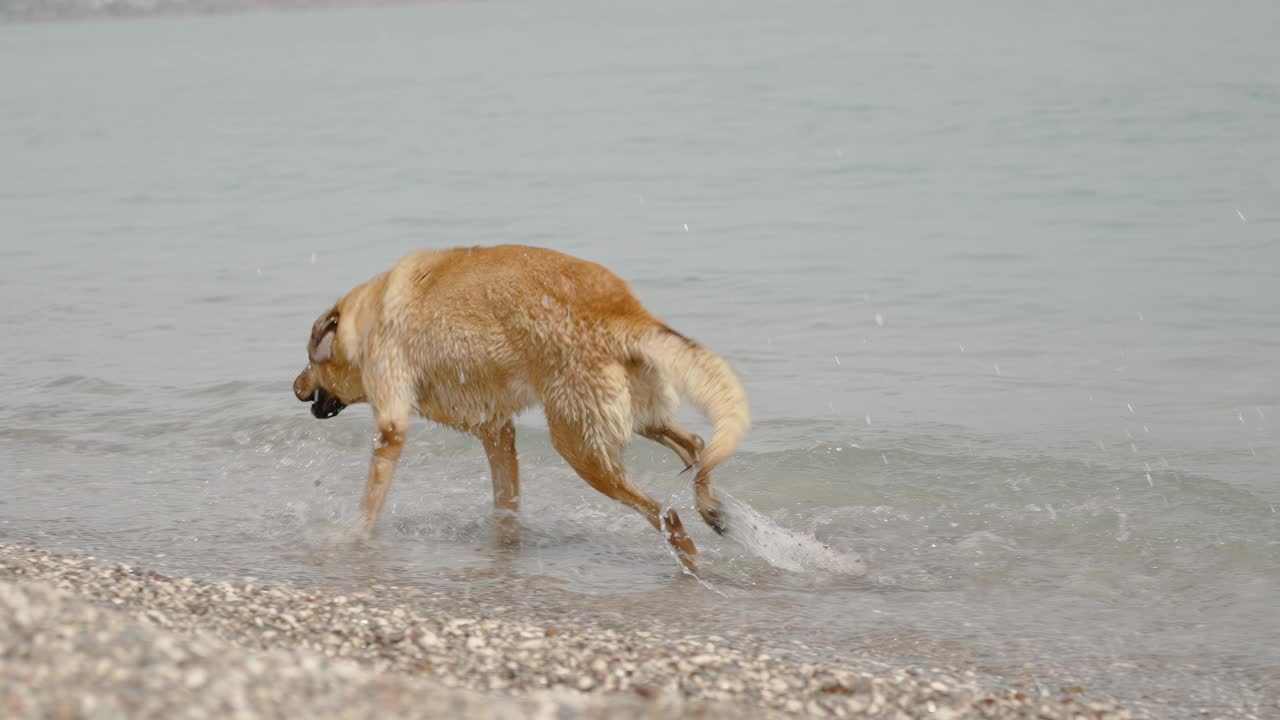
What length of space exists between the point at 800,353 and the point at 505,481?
575 centimetres

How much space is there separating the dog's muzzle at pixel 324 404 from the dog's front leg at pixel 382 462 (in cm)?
54

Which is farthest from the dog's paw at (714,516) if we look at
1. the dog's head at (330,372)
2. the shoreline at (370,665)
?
the dog's head at (330,372)

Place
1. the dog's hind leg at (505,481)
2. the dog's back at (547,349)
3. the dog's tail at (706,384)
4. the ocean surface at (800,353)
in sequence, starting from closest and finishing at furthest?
1. the dog's tail at (706,384)
2. the dog's back at (547,349)
3. the ocean surface at (800,353)
4. the dog's hind leg at (505,481)

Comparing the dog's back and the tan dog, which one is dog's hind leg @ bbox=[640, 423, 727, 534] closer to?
the tan dog

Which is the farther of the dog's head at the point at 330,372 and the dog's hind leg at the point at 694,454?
the dog's head at the point at 330,372

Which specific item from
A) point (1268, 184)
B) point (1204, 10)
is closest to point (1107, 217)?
point (1268, 184)

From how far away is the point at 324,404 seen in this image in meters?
7.72

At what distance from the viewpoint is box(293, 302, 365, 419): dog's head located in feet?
24.4

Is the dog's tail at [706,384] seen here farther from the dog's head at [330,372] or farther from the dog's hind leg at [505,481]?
the dog's head at [330,372]

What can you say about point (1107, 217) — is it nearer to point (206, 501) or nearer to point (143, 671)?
point (206, 501)

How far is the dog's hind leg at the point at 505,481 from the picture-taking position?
762 centimetres

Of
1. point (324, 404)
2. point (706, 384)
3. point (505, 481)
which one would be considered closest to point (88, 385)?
point (324, 404)

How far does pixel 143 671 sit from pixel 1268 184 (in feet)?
70.1

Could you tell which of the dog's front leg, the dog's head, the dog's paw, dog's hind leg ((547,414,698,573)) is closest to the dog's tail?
dog's hind leg ((547,414,698,573))
